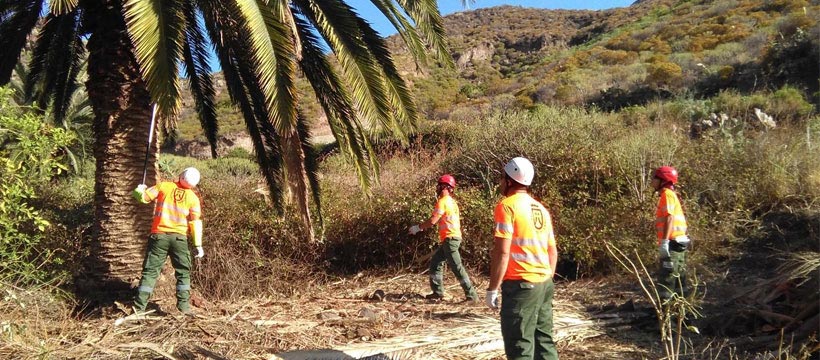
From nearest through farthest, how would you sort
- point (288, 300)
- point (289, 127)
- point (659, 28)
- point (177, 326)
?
point (289, 127)
point (177, 326)
point (288, 300)
point (659, 28)

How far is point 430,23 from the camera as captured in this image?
6.41 meters

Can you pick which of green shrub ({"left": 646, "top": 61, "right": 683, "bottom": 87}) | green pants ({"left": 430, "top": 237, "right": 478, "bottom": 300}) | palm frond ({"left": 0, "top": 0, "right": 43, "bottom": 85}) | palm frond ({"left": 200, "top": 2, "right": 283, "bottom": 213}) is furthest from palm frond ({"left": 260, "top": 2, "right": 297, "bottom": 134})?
green shrub ({"left": 646, "top": 61, "right": 683, "bottom": 87})

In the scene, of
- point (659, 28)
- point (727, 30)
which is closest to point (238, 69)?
point (727, 30)

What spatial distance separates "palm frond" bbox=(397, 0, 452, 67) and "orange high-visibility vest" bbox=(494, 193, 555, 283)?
9.83ft

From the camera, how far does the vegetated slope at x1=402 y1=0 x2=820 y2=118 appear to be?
16.5 meters

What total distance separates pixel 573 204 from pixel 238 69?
239 inches

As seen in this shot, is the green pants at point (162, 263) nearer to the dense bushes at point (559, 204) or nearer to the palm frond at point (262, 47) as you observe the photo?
the dense bushes at point (559, 204)

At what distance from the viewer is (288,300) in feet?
25.9

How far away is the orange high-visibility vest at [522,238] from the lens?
3.94 metres

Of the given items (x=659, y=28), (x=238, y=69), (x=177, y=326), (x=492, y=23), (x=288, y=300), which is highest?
(x=492, y=23)

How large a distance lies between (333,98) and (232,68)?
61.0 inches

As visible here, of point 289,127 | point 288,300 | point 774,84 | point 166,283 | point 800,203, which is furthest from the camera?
point 774,84

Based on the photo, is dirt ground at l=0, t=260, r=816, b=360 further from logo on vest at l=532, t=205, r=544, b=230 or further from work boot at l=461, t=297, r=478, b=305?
logo on vest at l=532, t=205, r=544, b=230

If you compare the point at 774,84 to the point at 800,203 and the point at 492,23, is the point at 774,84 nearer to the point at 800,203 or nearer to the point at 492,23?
the point at 800,203
